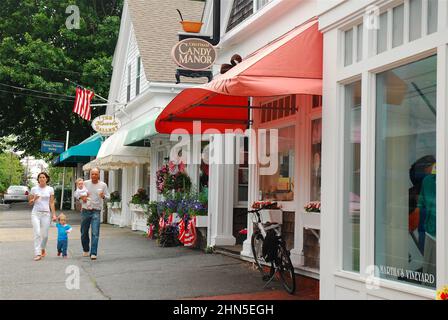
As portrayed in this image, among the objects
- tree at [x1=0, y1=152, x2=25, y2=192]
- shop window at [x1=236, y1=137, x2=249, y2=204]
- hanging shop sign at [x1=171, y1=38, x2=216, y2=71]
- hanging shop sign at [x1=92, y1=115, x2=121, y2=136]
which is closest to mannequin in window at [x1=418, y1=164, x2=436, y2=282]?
hanging shop sign at [x1=171, y1=38, x2=216, y2=71]

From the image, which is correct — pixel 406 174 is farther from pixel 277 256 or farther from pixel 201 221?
pixel 201 221

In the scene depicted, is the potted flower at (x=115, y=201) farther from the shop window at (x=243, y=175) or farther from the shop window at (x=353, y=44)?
the shop window at (x=353, y=44)

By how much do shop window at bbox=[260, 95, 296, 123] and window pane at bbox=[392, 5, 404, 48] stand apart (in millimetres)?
3908

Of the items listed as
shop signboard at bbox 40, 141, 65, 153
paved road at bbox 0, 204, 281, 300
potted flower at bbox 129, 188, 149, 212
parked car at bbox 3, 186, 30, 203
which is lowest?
paved road at bbox 0, 204, 281, 300

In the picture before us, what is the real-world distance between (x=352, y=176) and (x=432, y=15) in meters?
1.82

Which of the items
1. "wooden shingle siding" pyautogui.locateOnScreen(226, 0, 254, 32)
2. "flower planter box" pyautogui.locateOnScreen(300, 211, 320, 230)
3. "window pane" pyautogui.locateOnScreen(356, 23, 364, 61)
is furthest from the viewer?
"wooden shingle siding" pyautogui.locateOnScreen(226, 0, 254, 32)

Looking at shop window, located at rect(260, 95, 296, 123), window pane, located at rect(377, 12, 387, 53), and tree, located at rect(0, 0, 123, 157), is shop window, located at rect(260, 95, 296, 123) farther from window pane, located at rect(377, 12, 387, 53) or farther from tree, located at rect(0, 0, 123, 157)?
tree, located at rect(0, 0, 123, 157)

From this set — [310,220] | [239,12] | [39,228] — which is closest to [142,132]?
[39,228]

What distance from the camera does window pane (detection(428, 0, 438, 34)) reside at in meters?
5.00
